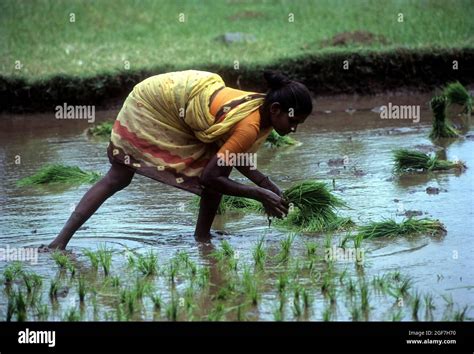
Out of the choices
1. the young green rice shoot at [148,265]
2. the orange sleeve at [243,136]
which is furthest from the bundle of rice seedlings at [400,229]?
the young green rice shoot at [148,265]

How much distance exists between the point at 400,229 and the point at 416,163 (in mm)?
2033

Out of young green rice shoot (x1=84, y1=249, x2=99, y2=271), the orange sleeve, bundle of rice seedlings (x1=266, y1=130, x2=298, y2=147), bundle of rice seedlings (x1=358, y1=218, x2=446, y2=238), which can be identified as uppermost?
bundle of rice seedlings (x1=266, y1=130, x2=298, y2=147)

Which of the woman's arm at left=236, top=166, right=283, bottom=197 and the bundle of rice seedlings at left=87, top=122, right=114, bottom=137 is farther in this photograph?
the bundle of rice seedlings at left=87, top=122, right=114, bottom=137

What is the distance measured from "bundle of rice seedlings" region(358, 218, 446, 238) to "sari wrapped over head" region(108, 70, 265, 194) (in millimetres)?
1209

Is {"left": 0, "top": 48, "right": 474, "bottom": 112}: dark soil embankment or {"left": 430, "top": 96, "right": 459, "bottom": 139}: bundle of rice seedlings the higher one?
{"left": 0, "top": 48, "right": 474, "bottom": 112}: dark soil embankment

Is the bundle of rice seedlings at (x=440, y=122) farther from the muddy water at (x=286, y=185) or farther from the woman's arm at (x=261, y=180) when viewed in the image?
the woman's arm at (x=261, y=180)

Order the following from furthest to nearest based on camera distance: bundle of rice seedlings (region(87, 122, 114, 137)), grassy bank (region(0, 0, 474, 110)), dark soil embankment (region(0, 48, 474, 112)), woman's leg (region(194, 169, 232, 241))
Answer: grassy bank (region(0, 0, 474, 110))
dark soil embankment (region(0, 48, 474, 112))
bundle of rice seedlings (region(87, 122, 114, 137))
woman's leg (region(194, 169, 232, 241))

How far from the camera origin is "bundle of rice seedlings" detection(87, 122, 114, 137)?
10992 millimetres

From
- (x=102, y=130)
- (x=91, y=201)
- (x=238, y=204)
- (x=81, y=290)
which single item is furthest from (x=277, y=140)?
(x=81, y=290)

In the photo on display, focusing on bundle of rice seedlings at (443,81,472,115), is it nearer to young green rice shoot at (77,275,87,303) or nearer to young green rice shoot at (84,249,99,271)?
young green rice shoot at (84,249,99,271)

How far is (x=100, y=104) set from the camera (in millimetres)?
12461

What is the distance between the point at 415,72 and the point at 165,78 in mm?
6798

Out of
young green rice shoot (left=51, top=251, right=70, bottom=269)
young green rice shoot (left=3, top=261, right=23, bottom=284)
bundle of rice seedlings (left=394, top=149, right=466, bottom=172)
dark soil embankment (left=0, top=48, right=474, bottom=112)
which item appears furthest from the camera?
dark soil embankment (left=0, top=48, right=474, bottom=112)

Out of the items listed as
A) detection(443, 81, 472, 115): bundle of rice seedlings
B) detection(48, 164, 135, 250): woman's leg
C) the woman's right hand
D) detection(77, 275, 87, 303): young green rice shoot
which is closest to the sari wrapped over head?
detection(48, 164, 135, 250): woman's leg
